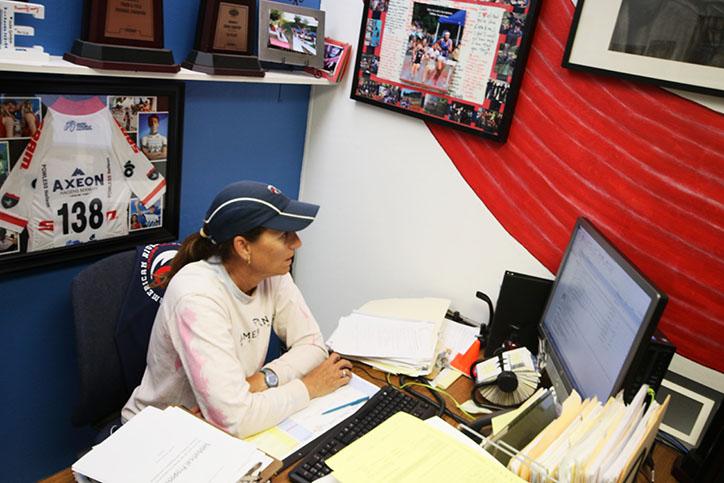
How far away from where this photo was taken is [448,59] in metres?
2.02

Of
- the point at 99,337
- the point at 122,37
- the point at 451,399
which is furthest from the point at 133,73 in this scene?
the point at 451,399

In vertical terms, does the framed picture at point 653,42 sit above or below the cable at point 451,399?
above

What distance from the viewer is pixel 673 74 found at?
1.53 metres

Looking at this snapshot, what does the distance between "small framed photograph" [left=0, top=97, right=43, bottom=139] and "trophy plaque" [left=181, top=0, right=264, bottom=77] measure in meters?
0.51

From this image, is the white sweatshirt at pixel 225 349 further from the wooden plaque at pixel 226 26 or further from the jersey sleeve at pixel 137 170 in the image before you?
the wooden plaque at pixel 226 26

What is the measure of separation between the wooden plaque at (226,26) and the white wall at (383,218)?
1.51 feet

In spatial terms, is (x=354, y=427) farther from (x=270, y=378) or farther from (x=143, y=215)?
(x=143, y=215)

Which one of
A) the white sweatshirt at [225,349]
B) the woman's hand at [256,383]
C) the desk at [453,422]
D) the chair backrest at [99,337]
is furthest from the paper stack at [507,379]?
the chair backrest at [99,337]

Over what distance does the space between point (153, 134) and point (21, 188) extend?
0.46m

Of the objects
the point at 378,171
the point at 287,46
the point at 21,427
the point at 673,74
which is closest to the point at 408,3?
the point at 287,46

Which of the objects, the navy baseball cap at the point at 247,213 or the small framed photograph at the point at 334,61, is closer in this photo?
the navy baseball cap at the point at 247,213

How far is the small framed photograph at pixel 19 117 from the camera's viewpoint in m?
1.64

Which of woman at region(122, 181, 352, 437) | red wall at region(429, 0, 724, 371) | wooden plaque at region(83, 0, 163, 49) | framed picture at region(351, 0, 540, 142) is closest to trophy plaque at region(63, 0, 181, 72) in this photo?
wooden plaque at region(83, 0, 163, 49)

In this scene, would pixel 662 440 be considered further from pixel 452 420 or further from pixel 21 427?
pixel 21 427
